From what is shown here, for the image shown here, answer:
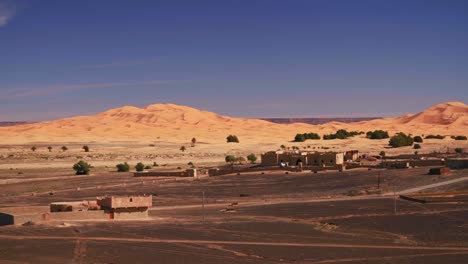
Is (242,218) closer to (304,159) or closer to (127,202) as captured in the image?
(127,202)

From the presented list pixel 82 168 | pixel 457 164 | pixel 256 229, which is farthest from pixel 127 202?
pixel 457 164

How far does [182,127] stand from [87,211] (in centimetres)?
12076

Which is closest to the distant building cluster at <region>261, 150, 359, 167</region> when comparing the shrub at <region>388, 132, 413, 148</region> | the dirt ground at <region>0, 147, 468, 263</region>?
the dirt ground at <region>0, 147, 468, 263</region>

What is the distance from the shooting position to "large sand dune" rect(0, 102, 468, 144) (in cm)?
12125

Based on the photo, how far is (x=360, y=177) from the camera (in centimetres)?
5047

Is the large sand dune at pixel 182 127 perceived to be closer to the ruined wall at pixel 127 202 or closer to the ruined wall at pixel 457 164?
the ruined wall at pixel 457 164

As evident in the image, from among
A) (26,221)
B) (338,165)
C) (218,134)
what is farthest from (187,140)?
(26,221)

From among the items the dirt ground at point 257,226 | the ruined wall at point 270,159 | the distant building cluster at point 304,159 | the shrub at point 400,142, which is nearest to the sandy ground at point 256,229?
the dirt ground at point 257,226

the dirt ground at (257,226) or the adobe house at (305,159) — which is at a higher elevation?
the adobe house at (305,159)

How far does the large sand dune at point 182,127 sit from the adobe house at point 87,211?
8059 cm

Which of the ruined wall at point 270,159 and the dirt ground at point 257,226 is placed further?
the ruined wall at point 270,159

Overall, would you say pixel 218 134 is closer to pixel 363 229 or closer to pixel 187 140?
pixel 187 140

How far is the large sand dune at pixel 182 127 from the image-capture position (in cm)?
12125

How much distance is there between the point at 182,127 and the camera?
496 feet
